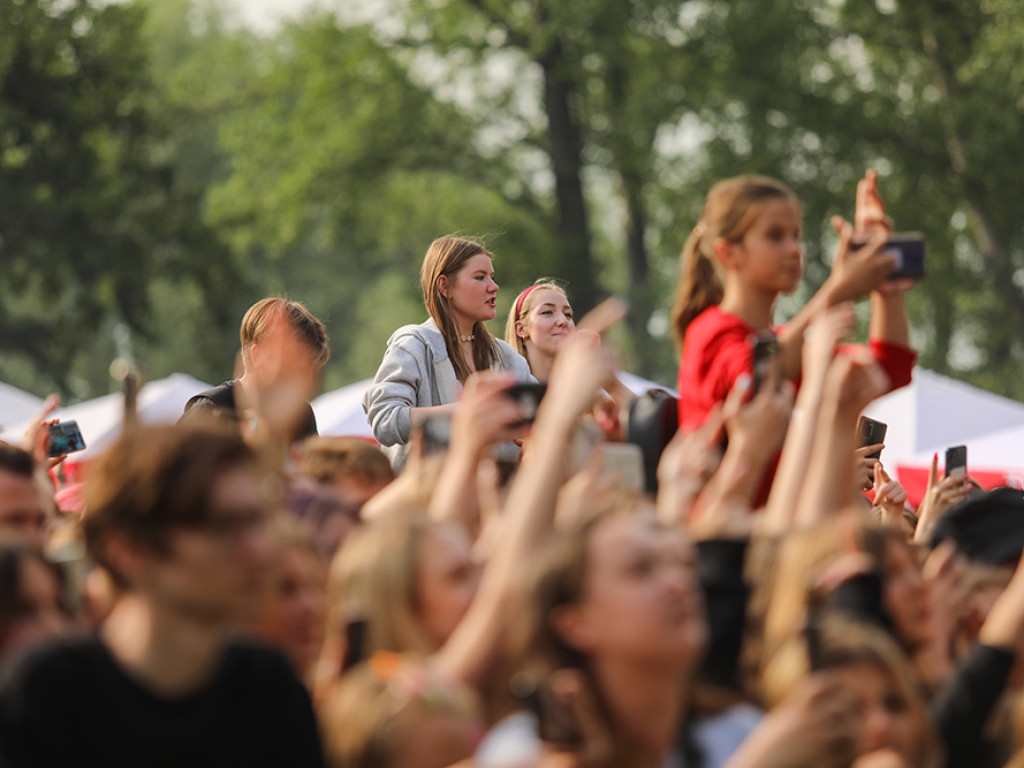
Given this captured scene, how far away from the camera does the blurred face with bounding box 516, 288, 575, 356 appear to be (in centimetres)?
616

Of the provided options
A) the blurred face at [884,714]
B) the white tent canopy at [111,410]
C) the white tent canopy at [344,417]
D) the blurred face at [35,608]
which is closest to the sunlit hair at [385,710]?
the blurred face at [35,608]

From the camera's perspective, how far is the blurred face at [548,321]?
616 cm

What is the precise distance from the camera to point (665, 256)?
23.1 m

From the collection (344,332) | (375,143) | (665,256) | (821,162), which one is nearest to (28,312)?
(344,332)

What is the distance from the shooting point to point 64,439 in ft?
20.5

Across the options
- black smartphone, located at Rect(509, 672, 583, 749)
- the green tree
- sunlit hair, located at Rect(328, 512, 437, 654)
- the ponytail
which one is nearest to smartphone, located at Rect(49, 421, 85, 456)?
the ponytail

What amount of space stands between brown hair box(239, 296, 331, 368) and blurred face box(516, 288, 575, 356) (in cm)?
84

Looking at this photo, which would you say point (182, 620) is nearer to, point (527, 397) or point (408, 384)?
point (527, 397)

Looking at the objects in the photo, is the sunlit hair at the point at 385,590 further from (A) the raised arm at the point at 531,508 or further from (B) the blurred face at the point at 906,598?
(B) the blurred face at the point at 906,598

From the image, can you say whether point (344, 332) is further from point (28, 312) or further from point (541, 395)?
point (541, 395)

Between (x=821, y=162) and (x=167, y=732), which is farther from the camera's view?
(x=821, y=162)

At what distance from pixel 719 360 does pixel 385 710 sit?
64.8 inches

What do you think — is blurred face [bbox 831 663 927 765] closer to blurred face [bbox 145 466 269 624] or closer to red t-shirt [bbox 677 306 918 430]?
red t-shirt [bbox 677 306 918 430]

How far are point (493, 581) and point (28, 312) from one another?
34671 mm
